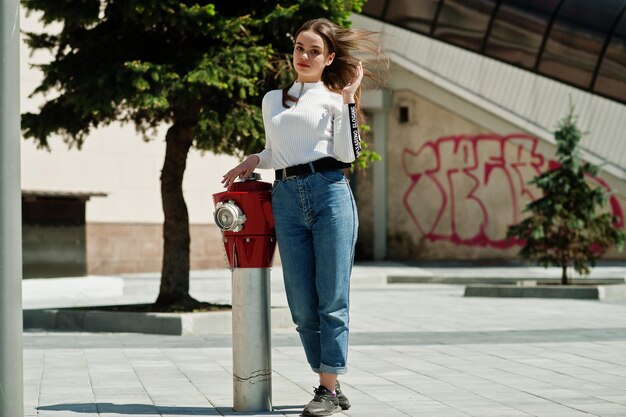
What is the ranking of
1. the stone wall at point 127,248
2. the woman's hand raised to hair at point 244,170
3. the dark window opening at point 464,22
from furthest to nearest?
the dark window opening at point 464,22 → the stone wall at point 127,248 → the woman's hand raised to hair at point 244,170

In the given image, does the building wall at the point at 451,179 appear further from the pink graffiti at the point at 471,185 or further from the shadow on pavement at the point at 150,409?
the shadow on pavement at the point at 150,409

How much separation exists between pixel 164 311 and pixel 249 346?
5.90 metres

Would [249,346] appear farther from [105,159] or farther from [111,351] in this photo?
[105,159]

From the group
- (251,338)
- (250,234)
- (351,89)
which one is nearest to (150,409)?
(251,338)

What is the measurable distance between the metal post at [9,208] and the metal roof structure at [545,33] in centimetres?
1891

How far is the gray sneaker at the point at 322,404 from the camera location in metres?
5.29

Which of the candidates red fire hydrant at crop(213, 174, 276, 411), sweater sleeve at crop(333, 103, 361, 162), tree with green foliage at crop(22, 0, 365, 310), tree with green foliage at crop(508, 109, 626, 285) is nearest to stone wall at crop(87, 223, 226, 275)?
tree with green foliage at crop(508, 109, 626, 285)

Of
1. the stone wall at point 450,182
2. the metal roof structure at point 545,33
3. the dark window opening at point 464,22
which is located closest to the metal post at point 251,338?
the metal roof structure at point 545,33

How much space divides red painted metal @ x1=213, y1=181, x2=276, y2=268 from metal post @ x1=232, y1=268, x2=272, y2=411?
0.16ft

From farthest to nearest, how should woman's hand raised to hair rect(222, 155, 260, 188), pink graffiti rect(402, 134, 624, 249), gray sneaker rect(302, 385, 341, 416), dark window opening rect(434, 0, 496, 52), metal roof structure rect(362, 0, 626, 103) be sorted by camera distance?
pink graffiti rect(402, 134, 624, 249) → dark window opening rect(434, 0, 496, 52) → metal roof structure rect(362, 0, 626, 103) → woman's hand raised to hair rect(222, 155, 260, 188) → gray sneaker rect(302, 385, 341, 416)

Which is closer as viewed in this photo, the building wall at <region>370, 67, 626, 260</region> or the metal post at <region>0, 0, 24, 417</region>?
the metal post at <region>0, 0, 24, 417</region>

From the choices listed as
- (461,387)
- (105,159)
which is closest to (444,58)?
(105,159)

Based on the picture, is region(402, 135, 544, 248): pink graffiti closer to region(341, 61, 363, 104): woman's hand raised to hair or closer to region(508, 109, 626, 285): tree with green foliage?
region(508, 109, 626, 285): tree with green foliage

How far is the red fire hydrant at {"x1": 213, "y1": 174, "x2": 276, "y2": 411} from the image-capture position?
5.45m
